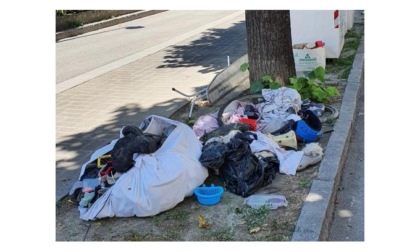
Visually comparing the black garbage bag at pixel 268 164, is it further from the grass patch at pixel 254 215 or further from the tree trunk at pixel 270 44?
the tree trunk at pixel 270 44

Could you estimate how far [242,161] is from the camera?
13.6 ft

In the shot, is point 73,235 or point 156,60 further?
point 156,60

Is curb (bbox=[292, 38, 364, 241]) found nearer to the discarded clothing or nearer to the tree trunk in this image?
the tree trunk

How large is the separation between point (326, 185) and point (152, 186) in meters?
1.35

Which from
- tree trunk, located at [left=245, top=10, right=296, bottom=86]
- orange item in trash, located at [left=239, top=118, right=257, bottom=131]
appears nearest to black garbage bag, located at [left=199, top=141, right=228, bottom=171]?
orange item in trash, located at [left=239, top=118, right=257, bottom=131]

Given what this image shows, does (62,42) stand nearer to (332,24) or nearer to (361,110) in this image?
(332,24)

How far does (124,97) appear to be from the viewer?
763 cm

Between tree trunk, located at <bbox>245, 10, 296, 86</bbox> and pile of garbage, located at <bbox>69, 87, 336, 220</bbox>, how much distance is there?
1349mm

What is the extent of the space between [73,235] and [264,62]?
3.42m

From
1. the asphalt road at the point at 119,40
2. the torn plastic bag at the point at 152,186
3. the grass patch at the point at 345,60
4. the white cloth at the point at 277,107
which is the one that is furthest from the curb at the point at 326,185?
the asphalt road at the point at 119,40

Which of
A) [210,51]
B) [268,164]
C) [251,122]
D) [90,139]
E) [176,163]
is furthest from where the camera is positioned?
[210,51]

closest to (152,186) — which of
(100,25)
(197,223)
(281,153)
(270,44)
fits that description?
(197,223)

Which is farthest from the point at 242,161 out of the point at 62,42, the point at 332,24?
the point at 62,42

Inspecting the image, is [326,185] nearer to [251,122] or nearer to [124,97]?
[251,122]
